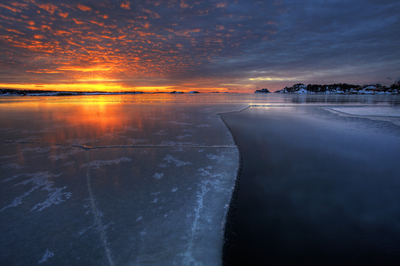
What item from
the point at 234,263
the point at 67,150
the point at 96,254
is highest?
the point at 67,150

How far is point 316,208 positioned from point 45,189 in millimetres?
5374

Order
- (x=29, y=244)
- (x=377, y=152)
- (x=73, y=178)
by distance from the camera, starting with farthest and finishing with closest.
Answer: (x=377, y=152)
(x=73, y=178)
(x=29, y=244)

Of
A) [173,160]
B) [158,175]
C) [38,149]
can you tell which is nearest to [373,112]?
[173,160]

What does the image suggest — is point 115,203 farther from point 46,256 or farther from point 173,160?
point 173,160

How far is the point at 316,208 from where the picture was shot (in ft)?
11.3

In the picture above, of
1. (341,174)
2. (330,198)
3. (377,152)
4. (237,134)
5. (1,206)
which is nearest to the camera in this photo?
(1,206)

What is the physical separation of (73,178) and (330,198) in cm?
563

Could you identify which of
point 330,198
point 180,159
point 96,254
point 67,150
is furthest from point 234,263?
point 67,150

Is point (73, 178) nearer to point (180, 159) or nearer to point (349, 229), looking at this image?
point (180, 159)

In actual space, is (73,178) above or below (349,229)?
above

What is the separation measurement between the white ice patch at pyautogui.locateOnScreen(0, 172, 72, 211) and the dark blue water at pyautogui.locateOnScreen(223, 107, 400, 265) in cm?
317

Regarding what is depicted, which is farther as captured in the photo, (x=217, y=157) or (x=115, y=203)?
(x=217, y=157)

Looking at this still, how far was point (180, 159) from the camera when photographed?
18.0 feet

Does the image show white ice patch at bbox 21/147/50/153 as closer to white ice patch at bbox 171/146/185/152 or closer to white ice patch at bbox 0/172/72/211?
white ice patch at bbox 0/172/72/211
